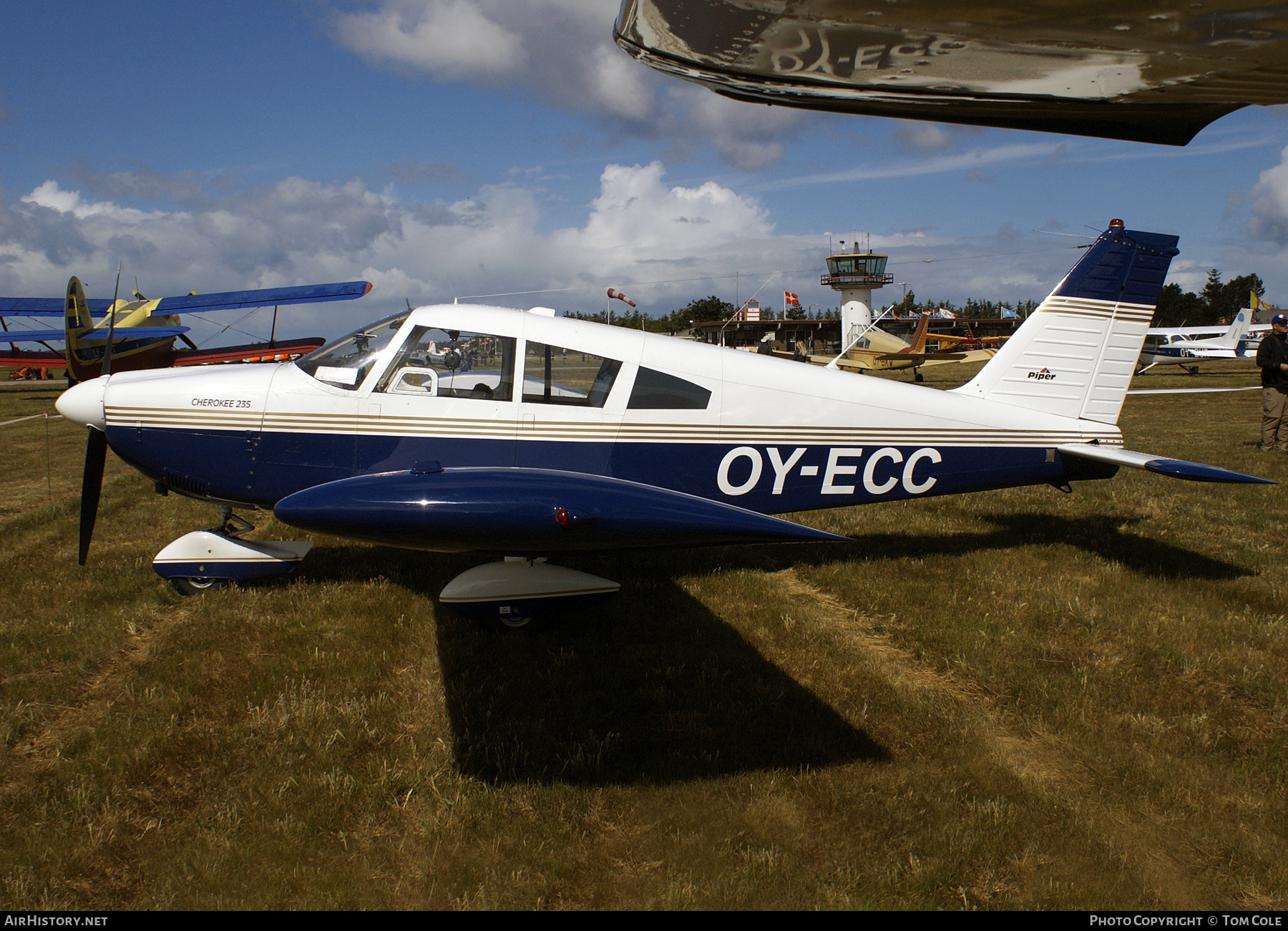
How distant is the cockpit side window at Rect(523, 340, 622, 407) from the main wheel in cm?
303

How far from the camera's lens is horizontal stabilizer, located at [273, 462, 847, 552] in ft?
10.5

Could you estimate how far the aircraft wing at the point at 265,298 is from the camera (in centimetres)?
1319

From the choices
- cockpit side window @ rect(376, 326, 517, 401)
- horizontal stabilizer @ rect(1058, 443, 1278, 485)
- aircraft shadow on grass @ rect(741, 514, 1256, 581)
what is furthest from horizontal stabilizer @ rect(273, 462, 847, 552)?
horizontal stabilizer @ rect(1058, 443, 1278, 485)

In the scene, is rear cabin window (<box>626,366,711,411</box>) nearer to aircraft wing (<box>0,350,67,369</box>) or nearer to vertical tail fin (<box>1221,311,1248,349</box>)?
aircraft wing (<box>0,350,67,369</box>)

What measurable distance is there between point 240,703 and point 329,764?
2.94 ft

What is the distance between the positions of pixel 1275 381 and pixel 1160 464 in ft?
26.7

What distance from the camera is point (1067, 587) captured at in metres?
5.70

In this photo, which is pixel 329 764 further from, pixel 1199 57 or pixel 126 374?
pixel 1199 57

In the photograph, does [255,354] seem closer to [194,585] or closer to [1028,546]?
[194,585]

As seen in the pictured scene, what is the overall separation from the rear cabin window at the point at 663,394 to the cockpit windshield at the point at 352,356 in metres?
1.72

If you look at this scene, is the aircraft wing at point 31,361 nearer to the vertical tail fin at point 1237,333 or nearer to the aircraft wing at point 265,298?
the aircraft wing at point 265,298

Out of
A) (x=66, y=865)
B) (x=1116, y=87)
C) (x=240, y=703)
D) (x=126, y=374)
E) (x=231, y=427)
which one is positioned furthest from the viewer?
(x=126, y=374)
